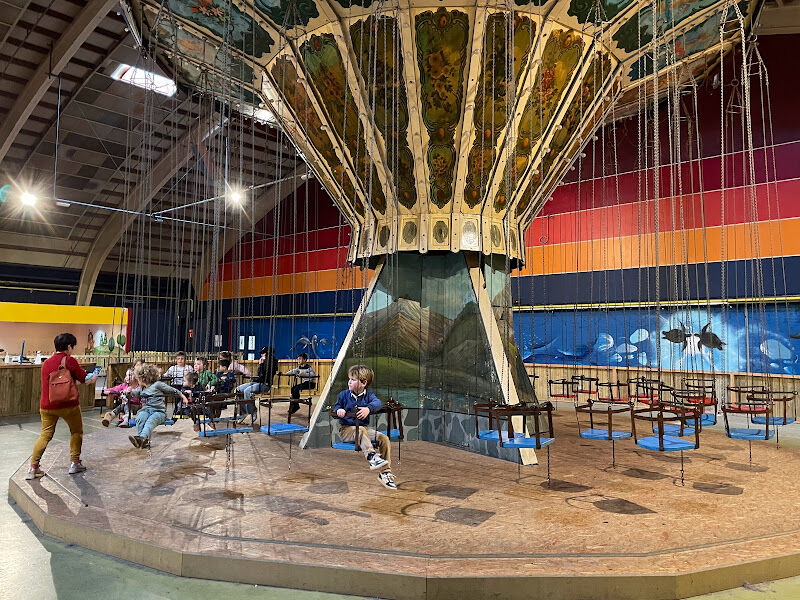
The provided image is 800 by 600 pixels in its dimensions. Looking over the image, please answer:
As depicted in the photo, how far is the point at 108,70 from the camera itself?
16922 millimetres

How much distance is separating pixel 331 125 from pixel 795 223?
9.87m

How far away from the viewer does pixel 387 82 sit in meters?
7.06

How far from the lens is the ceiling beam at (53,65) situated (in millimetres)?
13938

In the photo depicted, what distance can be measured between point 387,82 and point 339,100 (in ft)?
2.75

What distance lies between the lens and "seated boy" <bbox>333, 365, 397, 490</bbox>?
17.0ft

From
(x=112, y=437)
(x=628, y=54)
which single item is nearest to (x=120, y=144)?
(x=112, y=437)

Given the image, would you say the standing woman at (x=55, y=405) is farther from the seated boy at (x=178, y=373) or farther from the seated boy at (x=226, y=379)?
the seated boy at (x=178, y=373)

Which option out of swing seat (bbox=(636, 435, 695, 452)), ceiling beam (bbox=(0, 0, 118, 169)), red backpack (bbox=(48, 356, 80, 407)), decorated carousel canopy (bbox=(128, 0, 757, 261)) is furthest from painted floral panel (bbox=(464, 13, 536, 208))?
ceiling beam (bbox=(0, 0, 118, 169))

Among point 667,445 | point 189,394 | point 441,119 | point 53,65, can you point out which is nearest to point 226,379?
point 189,394

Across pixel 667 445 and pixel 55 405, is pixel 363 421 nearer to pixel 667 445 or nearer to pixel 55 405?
pixel 667 445

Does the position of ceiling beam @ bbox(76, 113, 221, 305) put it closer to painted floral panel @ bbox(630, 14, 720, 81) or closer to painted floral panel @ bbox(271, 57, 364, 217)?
painted floral panel @ bbox(271, 57, 364, 217)

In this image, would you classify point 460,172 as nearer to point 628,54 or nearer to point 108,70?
point 628,54

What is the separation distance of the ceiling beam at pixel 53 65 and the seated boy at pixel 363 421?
1256cm

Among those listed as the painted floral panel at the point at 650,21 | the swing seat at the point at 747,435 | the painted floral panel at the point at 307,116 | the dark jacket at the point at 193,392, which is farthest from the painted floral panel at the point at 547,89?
the dark jacket at the point at 193,392
